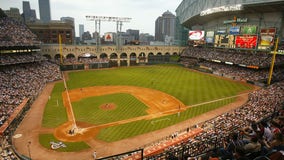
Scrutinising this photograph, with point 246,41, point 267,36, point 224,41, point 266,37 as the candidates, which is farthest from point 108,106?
point 224,41

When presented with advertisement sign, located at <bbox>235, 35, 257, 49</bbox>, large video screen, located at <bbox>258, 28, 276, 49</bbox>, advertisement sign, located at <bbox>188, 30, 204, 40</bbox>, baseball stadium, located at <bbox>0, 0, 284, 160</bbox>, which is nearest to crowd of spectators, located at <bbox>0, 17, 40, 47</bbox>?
baseball stadium, located at <bbox>0, 0, 284, 160</bbox>

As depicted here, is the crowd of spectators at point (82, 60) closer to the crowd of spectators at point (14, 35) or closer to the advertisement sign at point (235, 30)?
the crowd of spectators at point (14, 35)

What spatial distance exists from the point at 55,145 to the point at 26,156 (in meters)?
3.06

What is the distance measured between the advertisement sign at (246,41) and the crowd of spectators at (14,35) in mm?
63799

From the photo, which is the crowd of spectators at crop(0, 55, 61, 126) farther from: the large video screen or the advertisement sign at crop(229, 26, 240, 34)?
the large video screen

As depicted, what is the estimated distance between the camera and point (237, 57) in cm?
6234

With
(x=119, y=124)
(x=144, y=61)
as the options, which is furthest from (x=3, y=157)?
(x=144, y=61)

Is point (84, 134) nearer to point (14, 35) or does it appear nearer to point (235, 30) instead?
point (14, 35)

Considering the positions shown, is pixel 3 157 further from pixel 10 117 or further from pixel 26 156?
pixel 10 117

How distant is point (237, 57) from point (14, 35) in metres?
68.3

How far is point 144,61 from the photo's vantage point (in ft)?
292

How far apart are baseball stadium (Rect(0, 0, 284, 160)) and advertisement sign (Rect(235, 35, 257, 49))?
0.94 feet

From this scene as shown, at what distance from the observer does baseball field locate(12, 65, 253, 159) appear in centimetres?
2394

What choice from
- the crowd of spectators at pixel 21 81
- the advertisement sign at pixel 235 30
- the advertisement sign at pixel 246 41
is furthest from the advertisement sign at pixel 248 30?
the crowd of spectators at pixel 21 81
